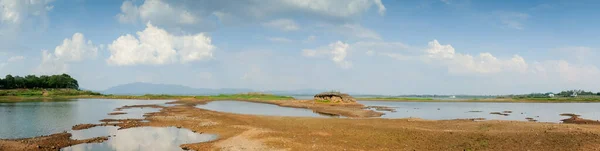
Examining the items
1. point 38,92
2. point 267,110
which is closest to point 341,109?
point 267,110

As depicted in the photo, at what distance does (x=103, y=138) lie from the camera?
25875mm

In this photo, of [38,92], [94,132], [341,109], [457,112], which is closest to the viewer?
[94,132]

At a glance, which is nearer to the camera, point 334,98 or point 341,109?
point 341,109

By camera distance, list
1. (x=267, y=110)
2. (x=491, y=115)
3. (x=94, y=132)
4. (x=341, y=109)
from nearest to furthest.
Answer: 1. (x=94, y=132)
2. (x=491, y=115)
3. (x=267, y=110)
4. (x=341, y=109)

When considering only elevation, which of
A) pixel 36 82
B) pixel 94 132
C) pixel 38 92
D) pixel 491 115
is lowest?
pixel 94 132

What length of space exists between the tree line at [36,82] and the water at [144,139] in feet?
439

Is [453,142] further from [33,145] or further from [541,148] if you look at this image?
[33,145]

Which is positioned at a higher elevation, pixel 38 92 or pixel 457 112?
pixel 38 92

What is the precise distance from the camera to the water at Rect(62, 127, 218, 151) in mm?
22766

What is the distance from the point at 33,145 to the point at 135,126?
1281 centimetres

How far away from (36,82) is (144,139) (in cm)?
14379

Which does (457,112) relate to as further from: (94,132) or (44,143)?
(44,143)

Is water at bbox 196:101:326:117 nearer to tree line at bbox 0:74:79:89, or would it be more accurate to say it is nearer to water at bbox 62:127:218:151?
water at bbox 62:127:218:151

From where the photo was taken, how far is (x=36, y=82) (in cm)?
13500
